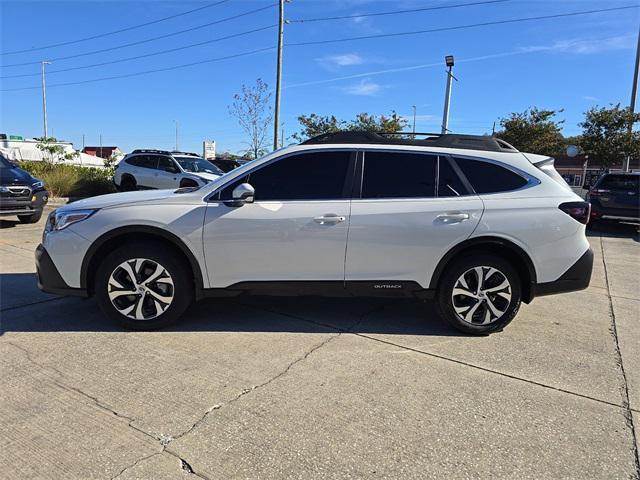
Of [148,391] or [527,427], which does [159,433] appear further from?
[527,427]

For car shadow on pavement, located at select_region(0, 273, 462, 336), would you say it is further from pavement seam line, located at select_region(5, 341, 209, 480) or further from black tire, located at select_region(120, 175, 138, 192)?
black tire, located at select_region(120, 175, 138, 192)

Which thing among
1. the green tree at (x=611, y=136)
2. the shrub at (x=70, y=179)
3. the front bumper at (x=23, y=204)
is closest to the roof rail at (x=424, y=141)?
the front bumper at (x=23, y=204)

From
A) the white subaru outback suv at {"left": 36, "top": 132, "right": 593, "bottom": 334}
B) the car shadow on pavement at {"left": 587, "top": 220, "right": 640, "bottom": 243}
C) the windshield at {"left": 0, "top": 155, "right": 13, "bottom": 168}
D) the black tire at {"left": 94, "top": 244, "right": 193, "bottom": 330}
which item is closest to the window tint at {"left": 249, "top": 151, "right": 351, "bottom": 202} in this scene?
the white subaru outback suv at {"left": 36, "top": 132, "right": 593, "bottom": 334}

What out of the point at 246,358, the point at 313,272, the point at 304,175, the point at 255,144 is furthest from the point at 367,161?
the point at 255,144

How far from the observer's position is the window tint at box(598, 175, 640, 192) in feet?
40.8

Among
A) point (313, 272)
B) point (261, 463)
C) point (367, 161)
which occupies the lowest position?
point (261, 463)

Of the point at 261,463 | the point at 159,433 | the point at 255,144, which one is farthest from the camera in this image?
the point at 255,144

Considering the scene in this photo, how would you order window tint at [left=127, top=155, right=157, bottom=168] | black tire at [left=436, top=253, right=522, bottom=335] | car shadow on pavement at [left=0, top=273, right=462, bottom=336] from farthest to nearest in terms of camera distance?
window tint at [left=127, top=155, right=157, bottom=168] < car shadow on pavement at [left=0, top=273, right=462, bottom=336] < black tire at [left=436, top=253, right=522, bottom=335]

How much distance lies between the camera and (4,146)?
3159cm

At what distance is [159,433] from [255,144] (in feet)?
74.5

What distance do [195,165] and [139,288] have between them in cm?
1262

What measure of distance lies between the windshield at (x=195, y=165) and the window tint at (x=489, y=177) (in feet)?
41.5

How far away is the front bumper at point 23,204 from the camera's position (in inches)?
387

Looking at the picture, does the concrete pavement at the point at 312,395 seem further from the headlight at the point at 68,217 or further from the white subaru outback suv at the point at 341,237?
the headlight at the point at 68,217
